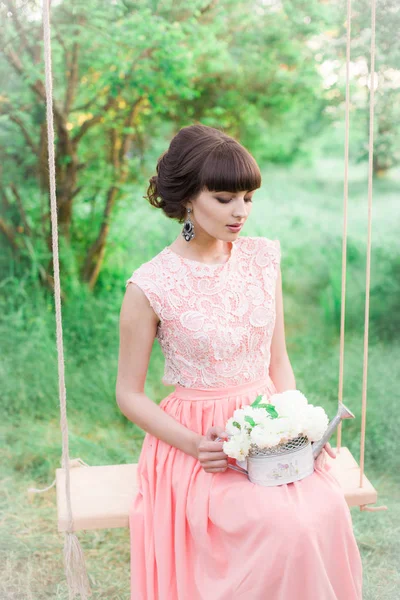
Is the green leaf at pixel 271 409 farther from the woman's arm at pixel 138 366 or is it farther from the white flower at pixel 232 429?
the woman's arm at pixel 138 366

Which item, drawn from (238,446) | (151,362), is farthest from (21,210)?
(238,446)

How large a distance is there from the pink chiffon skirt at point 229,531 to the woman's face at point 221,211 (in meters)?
0.46

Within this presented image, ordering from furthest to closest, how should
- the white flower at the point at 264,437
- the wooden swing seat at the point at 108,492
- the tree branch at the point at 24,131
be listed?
the tree branch at the point at 24,131
the wooden swing seat at the point at 108,492
the white flower at the point at 264,437

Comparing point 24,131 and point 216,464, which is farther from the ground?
point 24,131

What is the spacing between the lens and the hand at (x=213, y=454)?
1.88m

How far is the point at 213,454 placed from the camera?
188cm

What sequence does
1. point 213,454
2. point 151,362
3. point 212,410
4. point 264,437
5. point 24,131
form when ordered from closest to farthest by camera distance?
1. point 264,437
2. point 213,454
3. point 212,410
4. point 24,131
5. point 151,362

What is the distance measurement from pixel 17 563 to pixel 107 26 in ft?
9.09

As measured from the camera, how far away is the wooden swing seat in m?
2.11

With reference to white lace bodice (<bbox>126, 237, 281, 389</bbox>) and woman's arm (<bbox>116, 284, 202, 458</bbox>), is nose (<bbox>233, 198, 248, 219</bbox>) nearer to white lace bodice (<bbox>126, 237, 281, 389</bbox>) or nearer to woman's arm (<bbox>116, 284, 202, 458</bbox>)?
white lace bodice (<bbox>126, 237, 281, 389</bbox>)

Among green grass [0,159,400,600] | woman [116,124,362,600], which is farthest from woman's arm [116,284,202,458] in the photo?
green grass [0,159,400,600]

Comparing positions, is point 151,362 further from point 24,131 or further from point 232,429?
point 232,429

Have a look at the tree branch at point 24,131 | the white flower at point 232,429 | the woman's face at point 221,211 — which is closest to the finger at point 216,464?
the white flower at point 232,429

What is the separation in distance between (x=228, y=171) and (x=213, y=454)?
75 centimetres
